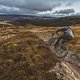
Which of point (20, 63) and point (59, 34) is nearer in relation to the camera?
point (20, 63)

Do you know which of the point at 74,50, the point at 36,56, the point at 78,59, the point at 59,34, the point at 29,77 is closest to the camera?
the point at 29,77

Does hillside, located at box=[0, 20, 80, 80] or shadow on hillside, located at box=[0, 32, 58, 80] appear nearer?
A: shadow on hillside, located at box=[0, 32, 58, 80]

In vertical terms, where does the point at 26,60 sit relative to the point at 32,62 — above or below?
above

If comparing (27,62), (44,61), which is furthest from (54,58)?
(27,62)

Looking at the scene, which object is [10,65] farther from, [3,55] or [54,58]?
[54,58]

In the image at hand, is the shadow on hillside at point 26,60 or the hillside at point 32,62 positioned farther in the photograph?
the hillside at point 32,62

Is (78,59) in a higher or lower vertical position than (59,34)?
lower

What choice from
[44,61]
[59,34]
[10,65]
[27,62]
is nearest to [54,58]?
[44,61]

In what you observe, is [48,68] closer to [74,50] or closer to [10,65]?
[10,65]

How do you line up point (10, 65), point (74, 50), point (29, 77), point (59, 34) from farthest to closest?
1. point (59, 34)
2. point (74, 50)
3. point (10, 65)
4. point (29, 77)

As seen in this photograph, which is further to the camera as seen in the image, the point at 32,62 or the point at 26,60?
the point at 32,62
